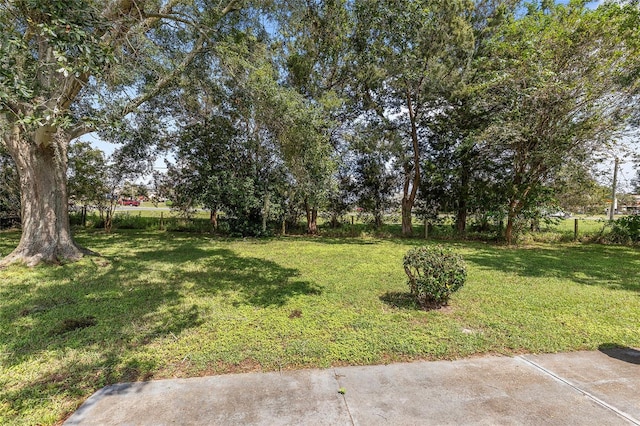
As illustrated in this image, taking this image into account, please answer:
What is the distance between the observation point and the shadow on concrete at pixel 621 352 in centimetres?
267

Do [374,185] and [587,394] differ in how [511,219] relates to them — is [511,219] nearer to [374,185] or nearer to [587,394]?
[374,185]

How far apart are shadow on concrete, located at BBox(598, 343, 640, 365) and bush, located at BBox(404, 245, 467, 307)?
137cm

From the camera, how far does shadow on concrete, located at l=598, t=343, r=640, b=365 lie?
2.67m

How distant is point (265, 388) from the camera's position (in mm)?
2176

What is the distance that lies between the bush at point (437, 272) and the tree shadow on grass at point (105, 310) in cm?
162

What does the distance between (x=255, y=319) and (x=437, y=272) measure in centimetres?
228

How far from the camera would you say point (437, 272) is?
12.1 ft

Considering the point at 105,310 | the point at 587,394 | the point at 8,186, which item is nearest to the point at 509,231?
the point at 587,394

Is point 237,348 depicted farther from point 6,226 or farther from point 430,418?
point 6,226

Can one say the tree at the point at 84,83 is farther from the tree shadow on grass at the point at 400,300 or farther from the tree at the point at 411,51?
the tree at the point at 411,51

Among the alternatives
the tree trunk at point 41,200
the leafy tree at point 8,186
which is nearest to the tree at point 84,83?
the tree trunk at point 41,200

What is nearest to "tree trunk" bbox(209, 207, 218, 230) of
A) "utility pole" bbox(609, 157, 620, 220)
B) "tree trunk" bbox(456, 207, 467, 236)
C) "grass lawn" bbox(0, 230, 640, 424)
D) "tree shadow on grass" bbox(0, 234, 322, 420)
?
"tree shadow on grass" bbox(0, 234, 322, 420)

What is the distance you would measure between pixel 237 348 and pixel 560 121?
10.5 metres

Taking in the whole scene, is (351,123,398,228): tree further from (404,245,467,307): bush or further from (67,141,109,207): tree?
(67,141,109,207): tree
